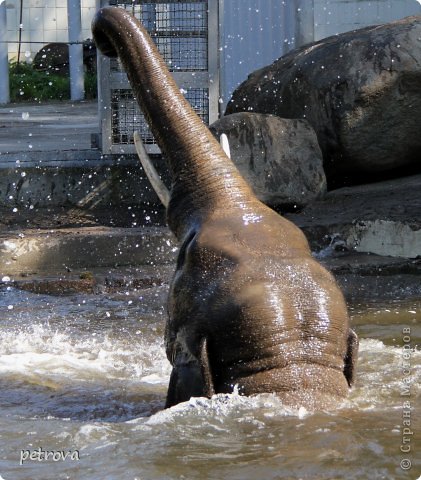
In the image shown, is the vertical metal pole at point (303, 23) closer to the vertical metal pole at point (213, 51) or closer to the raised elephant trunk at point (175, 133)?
the vertical metal pole at point (213, 51)

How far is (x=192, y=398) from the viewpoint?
4.51 m

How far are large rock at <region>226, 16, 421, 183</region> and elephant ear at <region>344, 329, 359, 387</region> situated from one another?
625 cm

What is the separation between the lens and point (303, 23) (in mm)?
13211

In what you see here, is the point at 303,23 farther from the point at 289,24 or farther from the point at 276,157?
the point at 276,157

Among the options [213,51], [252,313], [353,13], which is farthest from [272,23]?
[252,313]

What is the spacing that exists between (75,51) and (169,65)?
35.4ft

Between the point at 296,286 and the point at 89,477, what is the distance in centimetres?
105

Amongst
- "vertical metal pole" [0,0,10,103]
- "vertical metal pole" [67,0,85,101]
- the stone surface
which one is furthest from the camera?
"vertical metal pole" [67,0,85,101]

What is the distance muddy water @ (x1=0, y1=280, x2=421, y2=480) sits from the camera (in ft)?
14.0

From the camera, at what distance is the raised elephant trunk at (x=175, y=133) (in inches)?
194

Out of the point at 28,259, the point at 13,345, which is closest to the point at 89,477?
the point at 13,345

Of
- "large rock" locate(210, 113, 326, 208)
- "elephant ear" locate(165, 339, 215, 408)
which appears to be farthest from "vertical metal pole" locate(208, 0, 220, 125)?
"elephant ear" locate(165, 339, 215, 408)

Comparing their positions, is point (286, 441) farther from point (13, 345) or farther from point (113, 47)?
point (13, 345)

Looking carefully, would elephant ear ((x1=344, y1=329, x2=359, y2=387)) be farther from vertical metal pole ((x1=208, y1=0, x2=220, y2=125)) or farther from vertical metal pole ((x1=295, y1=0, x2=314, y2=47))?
vertical metal pole ((x1=295, y1=0, x2=314, y2=47))
